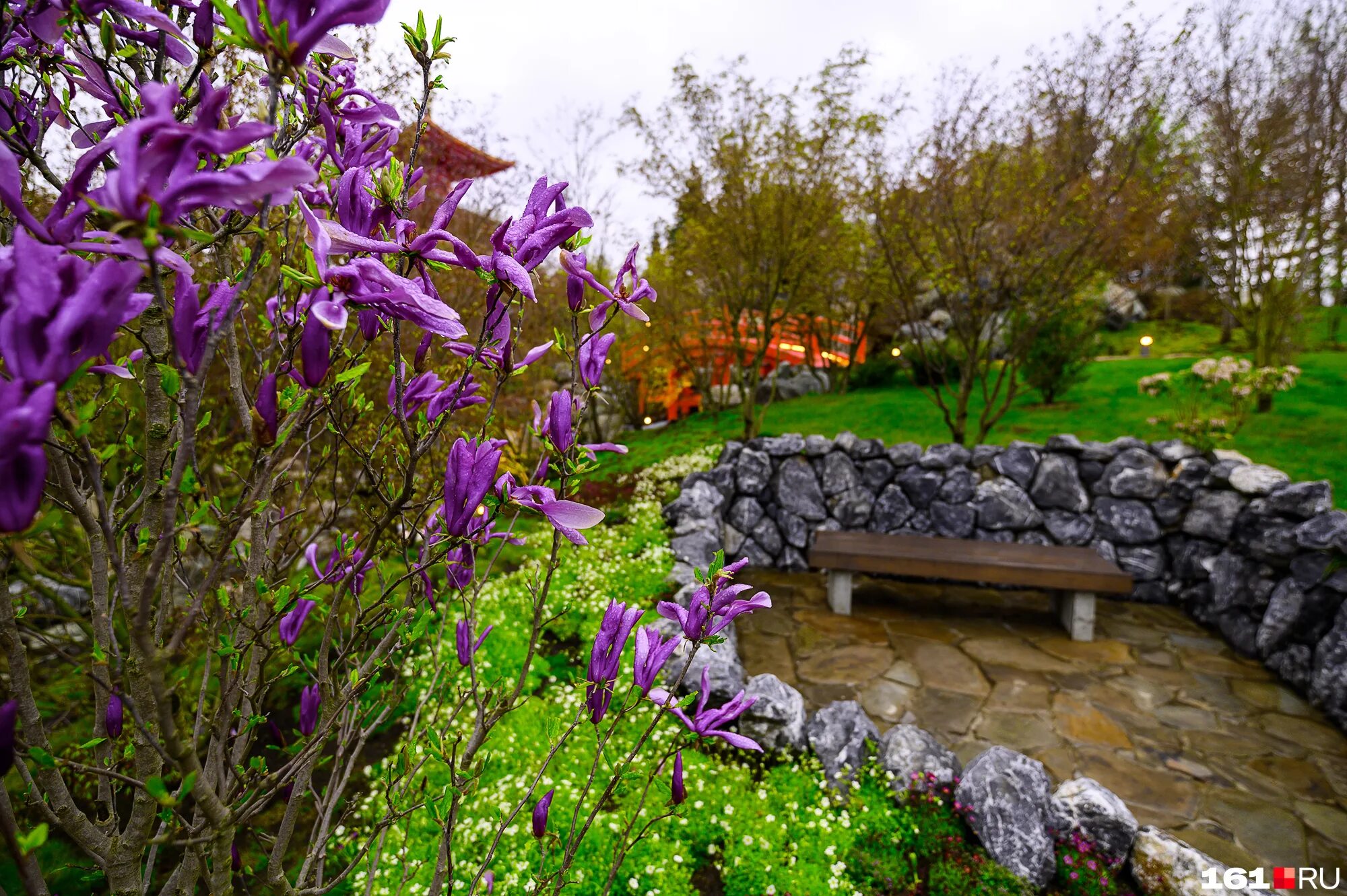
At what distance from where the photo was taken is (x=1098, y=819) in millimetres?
2512

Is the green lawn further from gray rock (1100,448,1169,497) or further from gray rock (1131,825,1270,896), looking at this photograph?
gray rock (1131,825,1270,896)

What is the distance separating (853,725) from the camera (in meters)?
3.09

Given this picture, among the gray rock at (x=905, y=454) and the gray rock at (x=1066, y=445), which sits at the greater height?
the gray rock at (x=1066, y=445)

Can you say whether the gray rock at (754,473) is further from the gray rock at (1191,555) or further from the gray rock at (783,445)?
the gray rock at (1191,555)

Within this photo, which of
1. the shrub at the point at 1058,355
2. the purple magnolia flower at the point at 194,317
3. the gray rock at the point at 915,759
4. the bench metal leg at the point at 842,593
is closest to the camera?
the purple magnolia flower at the point at 194,317

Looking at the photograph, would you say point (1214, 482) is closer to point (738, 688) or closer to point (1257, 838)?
point (1257, 838)

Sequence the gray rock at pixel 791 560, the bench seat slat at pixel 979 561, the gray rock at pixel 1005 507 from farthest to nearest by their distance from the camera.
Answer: the gray rock at pixel 791 560
the gray rock at pixel 1005 507
the bench seat slat at pixel 979 561

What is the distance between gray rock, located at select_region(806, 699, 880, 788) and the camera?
2.90 meters

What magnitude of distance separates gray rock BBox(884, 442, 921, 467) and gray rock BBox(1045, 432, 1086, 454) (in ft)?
3.90

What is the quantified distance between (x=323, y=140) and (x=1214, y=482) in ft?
21.3

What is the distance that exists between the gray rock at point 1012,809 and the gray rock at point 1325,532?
2814mm

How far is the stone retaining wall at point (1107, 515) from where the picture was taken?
400 cm

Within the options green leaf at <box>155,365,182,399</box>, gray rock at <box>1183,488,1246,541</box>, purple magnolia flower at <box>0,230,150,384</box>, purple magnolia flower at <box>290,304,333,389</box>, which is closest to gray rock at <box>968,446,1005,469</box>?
A: gray rock at <box>1183,488,1246,541</box>

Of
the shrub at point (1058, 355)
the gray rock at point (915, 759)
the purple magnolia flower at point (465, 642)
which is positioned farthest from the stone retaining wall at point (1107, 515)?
the shrub at point (1058, 355)
